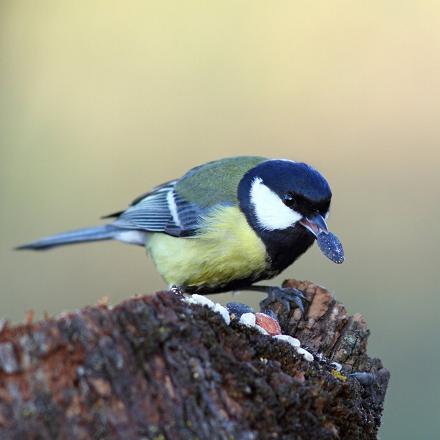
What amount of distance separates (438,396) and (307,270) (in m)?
1.22

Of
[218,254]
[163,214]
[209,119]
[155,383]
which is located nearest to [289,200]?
[218,254]

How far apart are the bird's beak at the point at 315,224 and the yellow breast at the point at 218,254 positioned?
0.21 metres

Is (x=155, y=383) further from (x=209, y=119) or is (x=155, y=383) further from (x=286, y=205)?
(x=209, y=119)

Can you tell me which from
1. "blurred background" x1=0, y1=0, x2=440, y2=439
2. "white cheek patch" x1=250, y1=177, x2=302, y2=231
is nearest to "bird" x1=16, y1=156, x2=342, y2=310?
"white cheek patch" x1=250, y1=177, x2=302, y2=231

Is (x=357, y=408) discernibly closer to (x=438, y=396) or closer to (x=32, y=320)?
(x=32, y=320)

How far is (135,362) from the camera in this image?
153 cm

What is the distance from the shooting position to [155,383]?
153 cm

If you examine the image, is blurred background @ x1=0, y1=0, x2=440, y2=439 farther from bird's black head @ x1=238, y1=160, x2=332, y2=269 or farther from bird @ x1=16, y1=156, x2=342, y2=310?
bird's black head @ x1=238, y1=160, x2=332, y2=269

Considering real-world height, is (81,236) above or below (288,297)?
below

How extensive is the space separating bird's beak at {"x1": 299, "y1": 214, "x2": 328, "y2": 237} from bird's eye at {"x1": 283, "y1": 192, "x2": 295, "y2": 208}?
8 cm

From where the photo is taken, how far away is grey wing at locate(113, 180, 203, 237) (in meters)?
3.56

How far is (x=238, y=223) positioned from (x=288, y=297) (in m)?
0.67

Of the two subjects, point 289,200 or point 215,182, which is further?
point 215,182

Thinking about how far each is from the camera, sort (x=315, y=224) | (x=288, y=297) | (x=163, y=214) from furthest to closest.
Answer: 1. (x=163, y=214)
2. (x=315, y=224)
3. (x=288, y=297)
